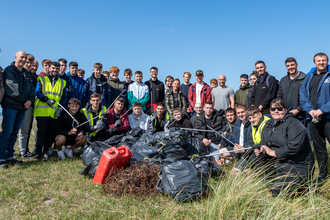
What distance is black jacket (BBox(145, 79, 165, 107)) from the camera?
6.98 m

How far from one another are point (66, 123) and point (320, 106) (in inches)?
201

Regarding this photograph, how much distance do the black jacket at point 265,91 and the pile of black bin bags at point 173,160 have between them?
1.81m

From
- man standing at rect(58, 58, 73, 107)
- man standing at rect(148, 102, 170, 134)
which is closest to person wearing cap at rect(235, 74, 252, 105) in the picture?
man standing at rect(148, 102, 170, 134)

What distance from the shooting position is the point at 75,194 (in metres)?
3.33

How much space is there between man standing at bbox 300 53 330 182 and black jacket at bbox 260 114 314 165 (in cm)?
97

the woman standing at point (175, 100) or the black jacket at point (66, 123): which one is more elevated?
the woman standing at point (175, 100)

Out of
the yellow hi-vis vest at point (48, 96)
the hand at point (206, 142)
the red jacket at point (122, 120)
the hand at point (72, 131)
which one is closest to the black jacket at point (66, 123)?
the hand at point (72, 131)

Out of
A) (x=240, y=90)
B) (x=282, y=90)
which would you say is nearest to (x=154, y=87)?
(x=240, y=90)

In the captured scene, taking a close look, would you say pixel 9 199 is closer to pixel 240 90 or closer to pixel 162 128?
pixel 162 128

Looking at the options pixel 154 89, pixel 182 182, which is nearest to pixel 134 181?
pixel 182 182

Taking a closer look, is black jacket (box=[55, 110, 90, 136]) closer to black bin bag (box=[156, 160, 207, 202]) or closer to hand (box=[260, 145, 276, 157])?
black bin bag (box=[156, 160, 207, 202])

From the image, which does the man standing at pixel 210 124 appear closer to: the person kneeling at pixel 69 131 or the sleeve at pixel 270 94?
the sleeve at pixel 270 94

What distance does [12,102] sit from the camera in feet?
14.9

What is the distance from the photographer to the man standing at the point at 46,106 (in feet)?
17.1
